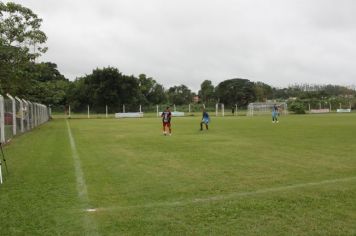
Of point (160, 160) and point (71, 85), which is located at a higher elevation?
point (71, 85)

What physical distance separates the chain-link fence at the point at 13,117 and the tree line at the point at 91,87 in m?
1.56

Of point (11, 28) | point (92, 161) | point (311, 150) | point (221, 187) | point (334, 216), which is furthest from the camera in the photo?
point (11, 28)

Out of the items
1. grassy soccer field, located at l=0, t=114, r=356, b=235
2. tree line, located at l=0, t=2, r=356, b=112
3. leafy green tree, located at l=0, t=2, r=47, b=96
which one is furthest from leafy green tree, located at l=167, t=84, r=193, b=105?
grassy soccer field, located at l=0, t=114, r=356, b=235

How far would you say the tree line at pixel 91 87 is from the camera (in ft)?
103

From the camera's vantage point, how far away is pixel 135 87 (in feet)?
283

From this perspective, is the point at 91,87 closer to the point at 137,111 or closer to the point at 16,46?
the point at 137,111

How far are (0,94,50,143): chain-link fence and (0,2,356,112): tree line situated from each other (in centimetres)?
156

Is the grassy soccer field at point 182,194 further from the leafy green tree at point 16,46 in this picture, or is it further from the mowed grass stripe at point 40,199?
the leafy green tree at point 16,46

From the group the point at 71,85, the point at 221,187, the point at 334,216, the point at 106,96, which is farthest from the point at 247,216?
the point at 71,85

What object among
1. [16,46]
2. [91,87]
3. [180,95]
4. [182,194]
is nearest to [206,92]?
[180,95]

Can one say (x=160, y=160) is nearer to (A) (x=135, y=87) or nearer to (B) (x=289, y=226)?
(B) (x=289, y=226)

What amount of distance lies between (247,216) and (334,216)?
1.24m

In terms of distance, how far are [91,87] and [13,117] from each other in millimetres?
58958

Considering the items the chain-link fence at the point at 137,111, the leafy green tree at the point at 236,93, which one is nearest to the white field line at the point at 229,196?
the chain-link fence at the point at 137,111
